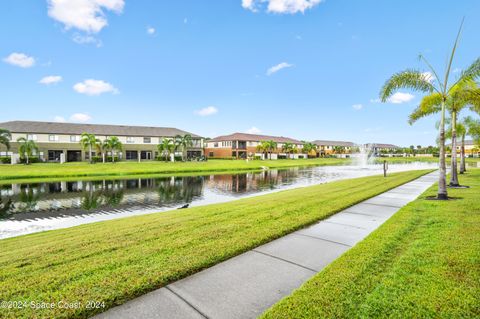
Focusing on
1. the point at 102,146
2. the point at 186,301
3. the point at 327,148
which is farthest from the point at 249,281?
the point at 327,148

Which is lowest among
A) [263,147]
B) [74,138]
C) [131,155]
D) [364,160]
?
[364,160]

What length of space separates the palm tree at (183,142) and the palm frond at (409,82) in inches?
2075

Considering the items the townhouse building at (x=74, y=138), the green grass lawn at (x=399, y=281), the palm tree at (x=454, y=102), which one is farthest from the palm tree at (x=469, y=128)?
the townhouse building at (x=74, y=138)

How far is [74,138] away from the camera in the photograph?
54.7m

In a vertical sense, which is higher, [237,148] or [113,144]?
[113,144]

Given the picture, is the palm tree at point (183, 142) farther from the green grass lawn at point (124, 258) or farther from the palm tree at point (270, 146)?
the green grass lawn at point (124, 258)

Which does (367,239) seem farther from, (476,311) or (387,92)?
(387,92)

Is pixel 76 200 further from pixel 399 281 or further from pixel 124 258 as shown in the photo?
pixel 399 281

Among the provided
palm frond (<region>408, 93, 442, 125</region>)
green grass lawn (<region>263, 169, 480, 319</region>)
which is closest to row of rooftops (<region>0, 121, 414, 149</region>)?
palm frond (<region>408, 93, 442, 125</region>)

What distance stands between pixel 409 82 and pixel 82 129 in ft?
209

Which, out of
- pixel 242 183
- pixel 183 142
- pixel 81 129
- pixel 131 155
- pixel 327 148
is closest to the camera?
pixel 242 183

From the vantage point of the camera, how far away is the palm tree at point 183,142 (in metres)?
61.5

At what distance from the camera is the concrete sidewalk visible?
3404mm

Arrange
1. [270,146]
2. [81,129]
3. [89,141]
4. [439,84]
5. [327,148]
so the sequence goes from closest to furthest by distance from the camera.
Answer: [439,84] < [89,141] < [81,129] < [270,146] < [327,148]
